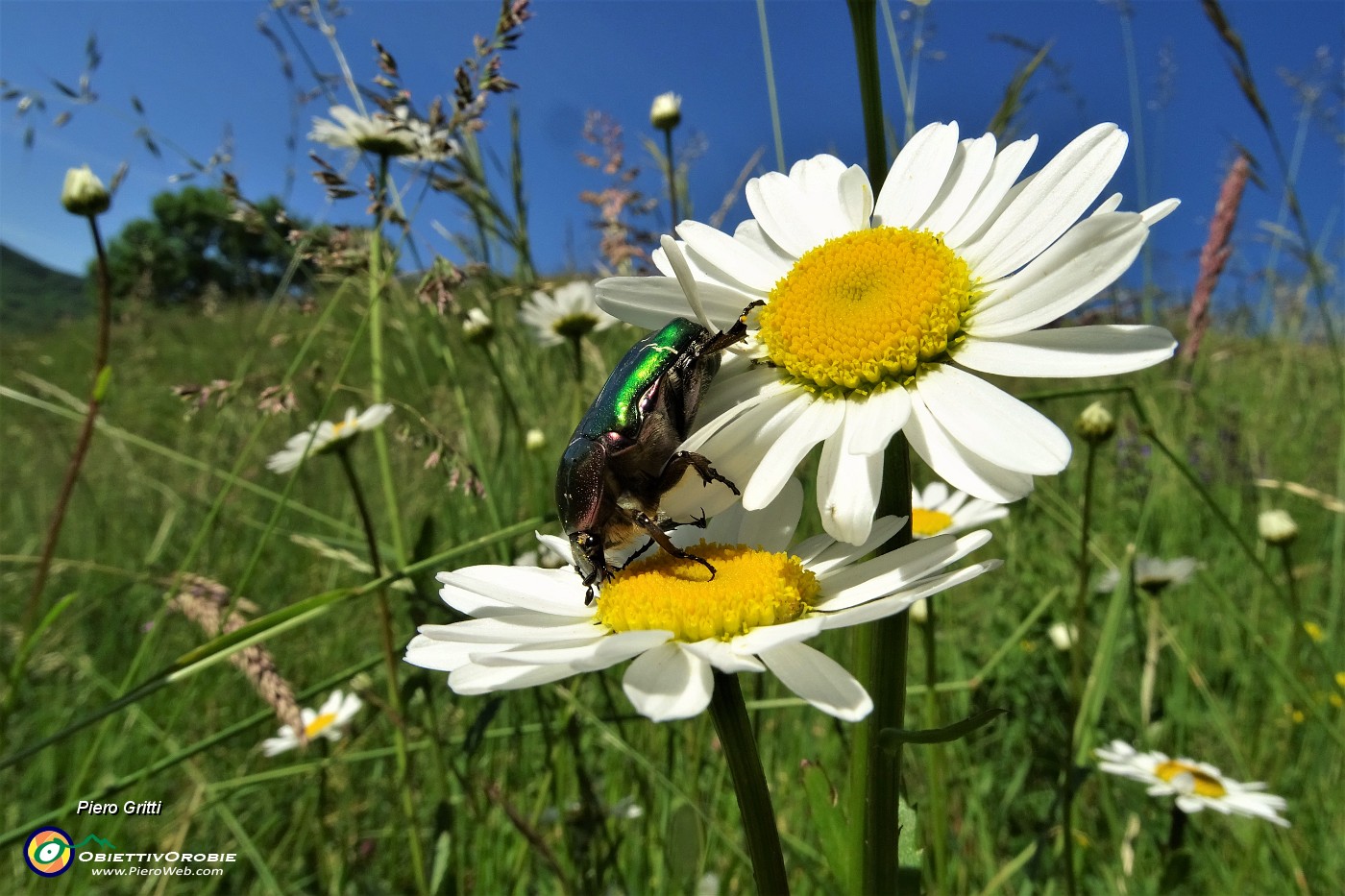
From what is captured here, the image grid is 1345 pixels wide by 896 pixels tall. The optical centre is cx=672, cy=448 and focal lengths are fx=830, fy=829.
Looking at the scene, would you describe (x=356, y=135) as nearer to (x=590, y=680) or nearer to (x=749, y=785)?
(x=590, y=680)

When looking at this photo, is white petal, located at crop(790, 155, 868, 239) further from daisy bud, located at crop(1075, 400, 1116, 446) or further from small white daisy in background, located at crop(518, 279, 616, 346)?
small white daisy in background, located at crop(518, 279, 616, 346)

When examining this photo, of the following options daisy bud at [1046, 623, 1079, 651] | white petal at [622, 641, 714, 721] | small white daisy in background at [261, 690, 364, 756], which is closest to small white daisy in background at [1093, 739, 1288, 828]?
daisy bud at [1046, 623, 1079, 651]

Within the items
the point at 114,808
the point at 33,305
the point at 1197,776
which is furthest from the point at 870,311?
the point at 33,305

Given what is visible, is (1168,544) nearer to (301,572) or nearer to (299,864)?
(299,864)

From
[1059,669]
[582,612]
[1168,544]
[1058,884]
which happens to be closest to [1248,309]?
[1168,544]

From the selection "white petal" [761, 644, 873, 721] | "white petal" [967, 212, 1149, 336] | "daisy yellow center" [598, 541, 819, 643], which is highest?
"white petal" [967, 212, 1149, 336]

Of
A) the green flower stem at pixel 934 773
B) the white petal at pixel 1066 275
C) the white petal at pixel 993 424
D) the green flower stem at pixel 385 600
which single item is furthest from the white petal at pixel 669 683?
the green flower stem at pixel 385 600
